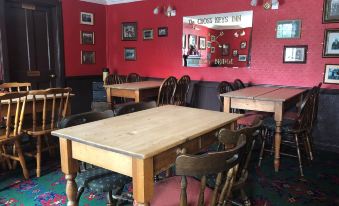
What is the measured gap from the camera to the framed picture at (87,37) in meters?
5.59

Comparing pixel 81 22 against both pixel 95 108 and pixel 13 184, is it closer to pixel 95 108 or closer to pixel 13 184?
pixel 95 108

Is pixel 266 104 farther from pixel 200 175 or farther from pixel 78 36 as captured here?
pixel 78 36

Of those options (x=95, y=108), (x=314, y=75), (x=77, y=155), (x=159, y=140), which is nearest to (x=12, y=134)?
(x=77, y=155)

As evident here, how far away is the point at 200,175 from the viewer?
50.8 inches

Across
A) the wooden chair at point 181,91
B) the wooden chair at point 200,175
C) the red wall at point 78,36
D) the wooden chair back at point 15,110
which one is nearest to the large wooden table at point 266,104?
the wooden chair at point 181,91

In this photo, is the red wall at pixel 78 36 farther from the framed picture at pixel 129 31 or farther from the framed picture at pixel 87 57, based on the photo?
the framed picture at pixel 129 31

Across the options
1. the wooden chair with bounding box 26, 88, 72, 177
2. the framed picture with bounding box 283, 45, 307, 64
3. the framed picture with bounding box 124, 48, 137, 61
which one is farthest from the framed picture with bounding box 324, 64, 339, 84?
the framed picture with bounding box 124, 48, 137, 61

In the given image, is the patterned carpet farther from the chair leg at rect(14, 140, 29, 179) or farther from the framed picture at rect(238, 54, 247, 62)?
the framed picture at rect(238, 54, 247, 62)

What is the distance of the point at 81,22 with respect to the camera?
5531mm

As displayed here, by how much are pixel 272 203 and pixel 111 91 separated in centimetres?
273

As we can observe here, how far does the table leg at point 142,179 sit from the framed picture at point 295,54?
3.38m

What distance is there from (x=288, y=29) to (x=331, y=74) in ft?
2.80

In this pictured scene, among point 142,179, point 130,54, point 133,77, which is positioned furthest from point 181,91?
point 142,179

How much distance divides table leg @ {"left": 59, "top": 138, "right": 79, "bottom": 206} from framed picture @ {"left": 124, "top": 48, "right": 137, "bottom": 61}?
4345mm
